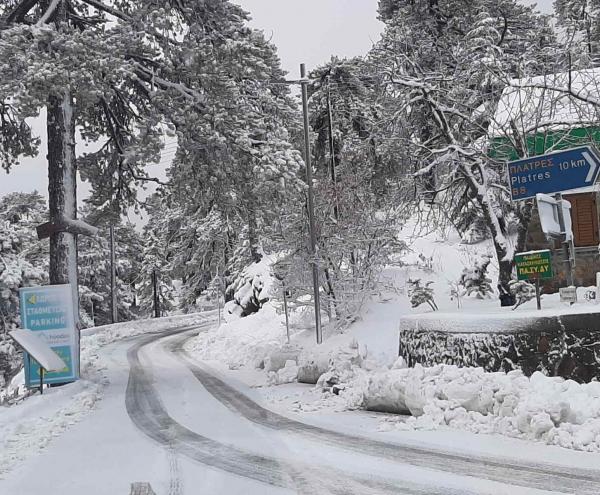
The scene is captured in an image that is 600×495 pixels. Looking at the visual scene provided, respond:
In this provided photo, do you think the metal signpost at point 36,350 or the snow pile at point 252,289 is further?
the snow pile at point 252,289

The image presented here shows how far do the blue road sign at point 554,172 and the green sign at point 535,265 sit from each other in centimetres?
91

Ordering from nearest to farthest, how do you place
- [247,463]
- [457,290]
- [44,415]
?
[247,463]
[44,415]
[457,290]

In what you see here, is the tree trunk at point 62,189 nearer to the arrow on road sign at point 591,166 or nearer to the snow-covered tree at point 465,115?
the snow-covered tree at point 465,115

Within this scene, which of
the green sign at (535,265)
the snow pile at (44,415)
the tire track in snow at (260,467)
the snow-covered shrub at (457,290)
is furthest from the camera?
the snow-covered shrub at (457,290)

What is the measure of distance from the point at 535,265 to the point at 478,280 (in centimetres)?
885

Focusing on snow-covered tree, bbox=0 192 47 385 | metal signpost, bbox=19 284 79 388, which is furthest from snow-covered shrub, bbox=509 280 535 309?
snow-covered tree, bbox=0 192 47 385

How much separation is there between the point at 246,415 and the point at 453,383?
3.58 m

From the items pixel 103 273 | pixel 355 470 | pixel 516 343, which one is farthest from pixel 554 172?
pixel 103 273

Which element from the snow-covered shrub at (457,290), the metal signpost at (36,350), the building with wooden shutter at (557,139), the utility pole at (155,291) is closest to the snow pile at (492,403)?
the metal signpost at (36,350)

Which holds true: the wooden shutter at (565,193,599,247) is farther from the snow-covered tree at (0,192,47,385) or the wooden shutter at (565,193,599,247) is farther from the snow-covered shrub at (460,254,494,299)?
the snow-covered tree at (0,192,47,385)

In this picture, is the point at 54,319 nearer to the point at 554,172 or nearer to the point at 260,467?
the point at 260,467

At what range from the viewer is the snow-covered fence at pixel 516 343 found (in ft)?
26.1

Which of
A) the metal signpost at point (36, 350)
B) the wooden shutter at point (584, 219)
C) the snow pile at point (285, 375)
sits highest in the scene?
the wooden shutter at point (584, 219)

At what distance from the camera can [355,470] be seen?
626 centimetres
